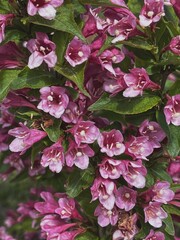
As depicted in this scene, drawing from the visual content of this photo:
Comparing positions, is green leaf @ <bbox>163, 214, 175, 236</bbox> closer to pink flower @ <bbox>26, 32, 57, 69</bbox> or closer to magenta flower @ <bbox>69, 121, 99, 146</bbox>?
magenta flower @ <bbox>69, 121, 99, 146</bbox>

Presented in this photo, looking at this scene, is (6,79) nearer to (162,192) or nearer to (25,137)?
(25,137)

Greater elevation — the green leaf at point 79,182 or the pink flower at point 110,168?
the pink flower at point 110,168

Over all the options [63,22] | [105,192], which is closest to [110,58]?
[63,22]

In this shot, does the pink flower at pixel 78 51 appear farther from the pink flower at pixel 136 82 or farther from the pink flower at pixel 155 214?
the pink flower at pixel 155 214

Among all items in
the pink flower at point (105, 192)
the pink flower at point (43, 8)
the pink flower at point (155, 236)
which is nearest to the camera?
the pink flower at point (43, 8)

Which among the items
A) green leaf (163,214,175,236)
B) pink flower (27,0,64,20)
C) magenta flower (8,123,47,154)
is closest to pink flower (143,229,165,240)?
green leaf (163,214,175,236)

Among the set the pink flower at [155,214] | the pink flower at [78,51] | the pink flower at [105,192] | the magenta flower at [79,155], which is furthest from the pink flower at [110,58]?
the pink flower at [155,214]
